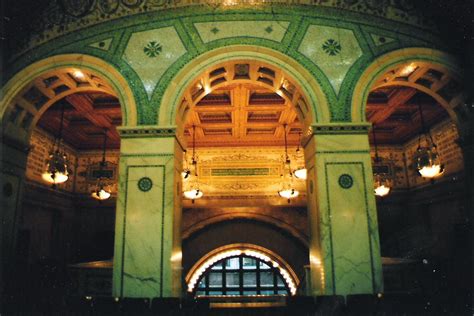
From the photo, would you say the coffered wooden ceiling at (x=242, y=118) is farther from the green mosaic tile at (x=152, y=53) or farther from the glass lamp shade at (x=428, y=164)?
the glass lamp shade at (x=428, y=164)

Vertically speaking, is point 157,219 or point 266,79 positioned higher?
point 266,79

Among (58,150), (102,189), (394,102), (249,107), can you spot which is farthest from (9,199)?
(394,102)

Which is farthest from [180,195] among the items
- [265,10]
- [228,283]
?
[228,283]

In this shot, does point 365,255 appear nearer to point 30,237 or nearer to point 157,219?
point 157,219

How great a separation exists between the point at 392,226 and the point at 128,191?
961cm

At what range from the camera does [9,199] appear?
6.73 metres

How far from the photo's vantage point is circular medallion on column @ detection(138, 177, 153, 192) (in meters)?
6.20

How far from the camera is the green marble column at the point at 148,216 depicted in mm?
5848

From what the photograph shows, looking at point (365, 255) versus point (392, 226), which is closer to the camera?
point (365, 255)

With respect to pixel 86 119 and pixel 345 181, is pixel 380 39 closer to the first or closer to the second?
pixel 345 181

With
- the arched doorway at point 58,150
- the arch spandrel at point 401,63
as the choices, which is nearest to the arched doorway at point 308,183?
the arch spandrel at point 401,63

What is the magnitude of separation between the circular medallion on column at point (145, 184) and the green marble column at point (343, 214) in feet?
9.29

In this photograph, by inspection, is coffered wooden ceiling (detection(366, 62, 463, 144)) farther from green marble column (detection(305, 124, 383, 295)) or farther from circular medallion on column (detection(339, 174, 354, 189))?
circular medallion on column (detection(339, 174, 354, 189))

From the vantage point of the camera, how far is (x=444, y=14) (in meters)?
6.55
